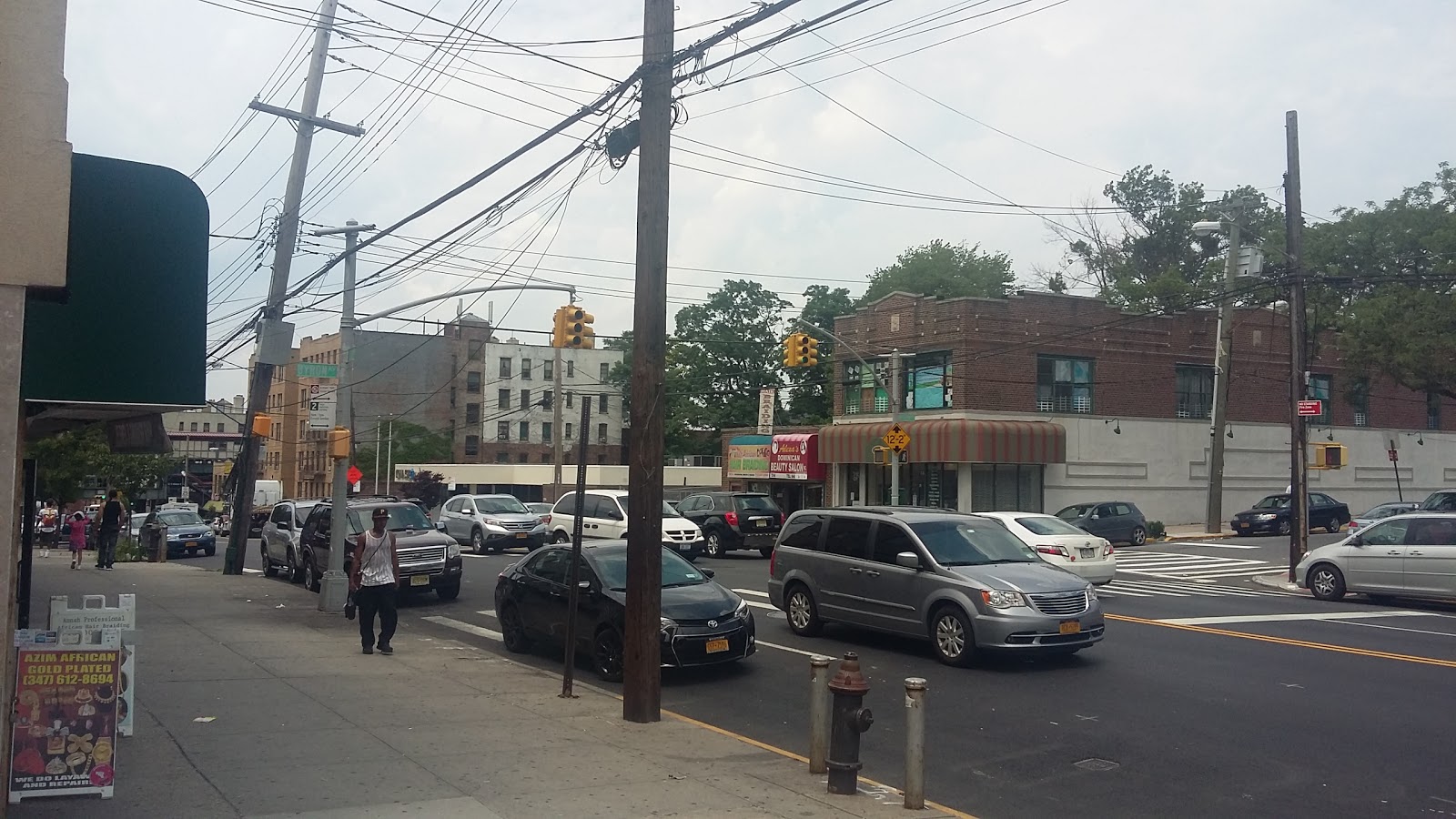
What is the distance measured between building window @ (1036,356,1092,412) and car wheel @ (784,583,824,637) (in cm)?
2897

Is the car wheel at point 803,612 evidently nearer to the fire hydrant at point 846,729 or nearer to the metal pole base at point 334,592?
the metal pole base at point 334,592

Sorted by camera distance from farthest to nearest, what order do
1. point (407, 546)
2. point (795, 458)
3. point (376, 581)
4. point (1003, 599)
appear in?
1. point (795, 458)
2. point (407, 546)
3. point (376, 581)
4. point (1003, 599)

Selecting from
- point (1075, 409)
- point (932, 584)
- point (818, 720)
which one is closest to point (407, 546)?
point (932, 584)

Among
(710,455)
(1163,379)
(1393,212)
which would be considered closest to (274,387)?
(710,455)

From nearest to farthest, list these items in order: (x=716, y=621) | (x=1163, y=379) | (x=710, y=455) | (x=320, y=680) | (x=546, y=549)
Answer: (x=320, y=680) < (x=716, y=621) < (x=546, y=549) < (x=1163, y=379) < (x=710, y=455)

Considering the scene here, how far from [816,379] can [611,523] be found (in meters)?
40.6

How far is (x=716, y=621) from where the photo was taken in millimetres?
12719

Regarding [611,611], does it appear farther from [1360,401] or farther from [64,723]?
[1360,401]

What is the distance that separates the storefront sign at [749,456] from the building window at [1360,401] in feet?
82.4

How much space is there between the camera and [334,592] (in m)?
18.5

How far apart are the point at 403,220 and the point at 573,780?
11.5 metres

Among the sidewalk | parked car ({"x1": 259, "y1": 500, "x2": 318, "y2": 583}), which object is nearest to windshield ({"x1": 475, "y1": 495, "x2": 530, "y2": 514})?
parked car ({"x1": 259, "y1": 500, "x2": 318, "y2": 583})

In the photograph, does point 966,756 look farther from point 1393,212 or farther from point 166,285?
point 1393,212

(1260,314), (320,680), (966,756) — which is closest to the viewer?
(966,756)
